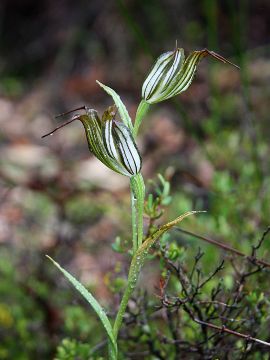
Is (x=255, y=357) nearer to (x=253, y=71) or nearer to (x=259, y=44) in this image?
(x=253, y=71)

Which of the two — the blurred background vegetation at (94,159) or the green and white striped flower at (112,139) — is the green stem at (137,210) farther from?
the blurred background vegetation at (94,159)

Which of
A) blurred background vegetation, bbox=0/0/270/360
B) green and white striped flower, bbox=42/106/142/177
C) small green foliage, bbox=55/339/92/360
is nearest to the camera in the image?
green and white striped flower, bbox=42/106/142/177

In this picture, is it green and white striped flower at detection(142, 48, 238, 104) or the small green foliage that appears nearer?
green and white striped flower at detection(142, 48, 238, 104)

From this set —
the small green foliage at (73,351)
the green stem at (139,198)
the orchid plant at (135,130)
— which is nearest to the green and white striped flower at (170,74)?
the orchid plant at (135,130)

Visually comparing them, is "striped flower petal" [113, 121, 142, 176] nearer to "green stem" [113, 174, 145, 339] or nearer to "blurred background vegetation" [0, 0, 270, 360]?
"green stem" [113, 174, 145, 339]

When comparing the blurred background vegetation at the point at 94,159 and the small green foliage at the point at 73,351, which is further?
the blurred background vegetation at the point at 94,159

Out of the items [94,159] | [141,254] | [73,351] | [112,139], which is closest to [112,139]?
[112,139]

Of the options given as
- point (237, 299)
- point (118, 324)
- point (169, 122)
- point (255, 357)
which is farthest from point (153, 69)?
point (169, 122)

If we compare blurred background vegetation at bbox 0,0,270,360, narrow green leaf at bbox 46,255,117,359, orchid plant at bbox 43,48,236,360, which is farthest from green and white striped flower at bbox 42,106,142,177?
blurred background vegetation at bbox 0,0,270,360

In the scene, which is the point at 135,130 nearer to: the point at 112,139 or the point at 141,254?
the point at 112,139
